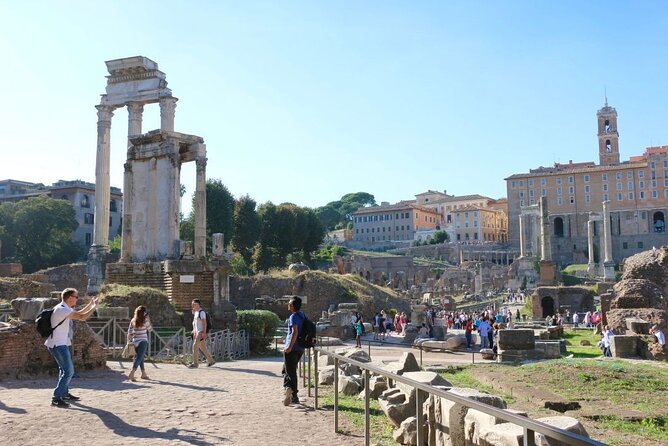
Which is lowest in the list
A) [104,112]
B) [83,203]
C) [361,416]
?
[361,416]

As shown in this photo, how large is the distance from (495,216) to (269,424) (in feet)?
427

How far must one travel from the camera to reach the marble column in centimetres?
2986

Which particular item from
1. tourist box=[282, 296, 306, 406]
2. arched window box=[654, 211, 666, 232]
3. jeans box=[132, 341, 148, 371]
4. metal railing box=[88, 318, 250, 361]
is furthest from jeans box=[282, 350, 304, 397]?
arched window box=[654, 211, 666, 232]

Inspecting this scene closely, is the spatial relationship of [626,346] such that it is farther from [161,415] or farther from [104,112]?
[104,112]

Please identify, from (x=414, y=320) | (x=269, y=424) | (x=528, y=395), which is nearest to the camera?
(x=269, y=424)

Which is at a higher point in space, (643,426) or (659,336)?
(659,336)

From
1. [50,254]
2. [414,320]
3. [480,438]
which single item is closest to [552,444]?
[480,438]

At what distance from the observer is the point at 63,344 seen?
7594 millimetres

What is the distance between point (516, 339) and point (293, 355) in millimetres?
10501

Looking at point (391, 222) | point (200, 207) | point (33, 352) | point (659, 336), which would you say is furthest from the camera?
point (391, 222)

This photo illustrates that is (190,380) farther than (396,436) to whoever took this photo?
Yes

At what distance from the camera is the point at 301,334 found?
8297mm

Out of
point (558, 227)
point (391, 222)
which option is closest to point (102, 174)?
point (558, 227)

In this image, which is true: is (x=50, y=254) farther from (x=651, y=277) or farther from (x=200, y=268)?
(x=651, y=277)
